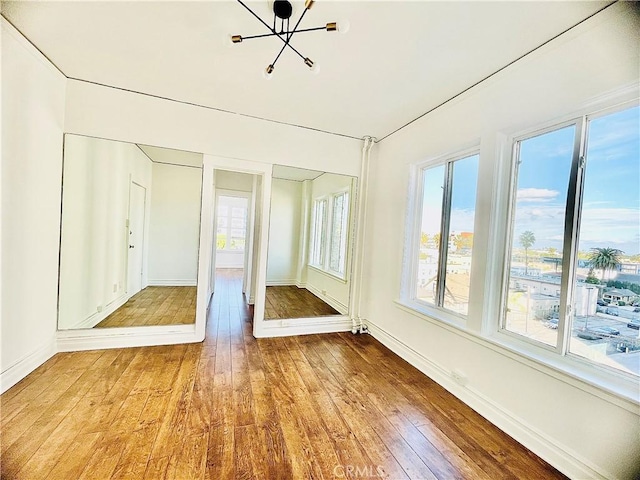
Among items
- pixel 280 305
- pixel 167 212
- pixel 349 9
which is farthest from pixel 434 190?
pixel 167 212

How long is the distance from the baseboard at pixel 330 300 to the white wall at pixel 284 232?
1.00ft

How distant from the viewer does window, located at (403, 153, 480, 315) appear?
8.14 feet

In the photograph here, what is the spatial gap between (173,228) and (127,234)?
48 cm

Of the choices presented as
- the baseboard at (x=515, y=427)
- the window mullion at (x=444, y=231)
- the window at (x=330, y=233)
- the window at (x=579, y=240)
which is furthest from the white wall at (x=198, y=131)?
the baseboard at (x=515, y=427)

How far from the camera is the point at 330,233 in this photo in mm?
4059

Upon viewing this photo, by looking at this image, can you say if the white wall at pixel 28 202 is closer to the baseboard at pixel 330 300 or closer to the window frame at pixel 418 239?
the baseboard at pixel 330 300

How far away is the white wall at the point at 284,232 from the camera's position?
3602mm

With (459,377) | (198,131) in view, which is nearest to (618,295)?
(459,377)

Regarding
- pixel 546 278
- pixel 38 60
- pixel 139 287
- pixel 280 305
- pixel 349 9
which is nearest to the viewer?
pixel 349 9

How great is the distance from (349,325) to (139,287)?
270cm

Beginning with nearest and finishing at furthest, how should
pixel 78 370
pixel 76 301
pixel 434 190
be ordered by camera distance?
pixel 78 370
pixel 76 301
pixel 434 190

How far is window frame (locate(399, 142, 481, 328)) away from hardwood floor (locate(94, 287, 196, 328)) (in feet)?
8.15

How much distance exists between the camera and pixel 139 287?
328 centimetres

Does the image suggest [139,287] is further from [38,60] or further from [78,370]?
[38,60]
